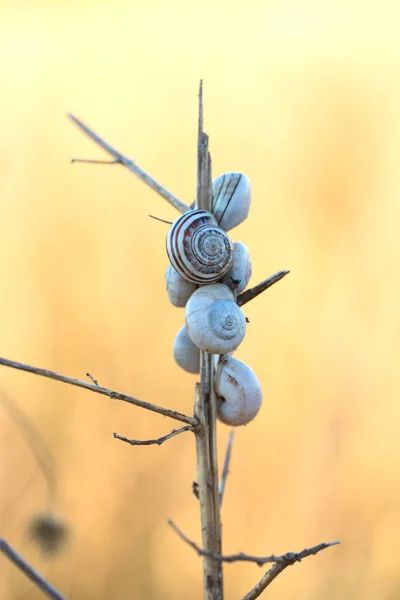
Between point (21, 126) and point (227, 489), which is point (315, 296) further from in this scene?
point (21, 126)

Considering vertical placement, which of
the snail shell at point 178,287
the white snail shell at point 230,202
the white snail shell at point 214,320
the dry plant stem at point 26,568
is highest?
the white snail shell at point 230,202

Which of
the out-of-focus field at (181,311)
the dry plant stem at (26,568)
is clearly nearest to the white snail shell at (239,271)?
the dry plant stem at (26,568)

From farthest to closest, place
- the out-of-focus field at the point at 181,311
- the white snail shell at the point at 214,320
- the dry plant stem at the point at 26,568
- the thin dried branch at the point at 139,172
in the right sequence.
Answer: the out-of-focus field at the point at 181,311 < the thin dried branch at the point at 139,172 < the white snail shell at the point at 214,320 < the dry plant stem at the point at 26,568

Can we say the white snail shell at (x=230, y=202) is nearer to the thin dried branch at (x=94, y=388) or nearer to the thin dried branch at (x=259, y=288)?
the thin dried branch at (x=259, y=288)

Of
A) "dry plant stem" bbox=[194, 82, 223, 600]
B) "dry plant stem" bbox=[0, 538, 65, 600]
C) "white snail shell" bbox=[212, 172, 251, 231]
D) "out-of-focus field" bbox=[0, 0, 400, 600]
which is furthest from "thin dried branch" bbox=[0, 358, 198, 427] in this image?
"out-of-focus field" bbox=[0, 0, 400, 600]

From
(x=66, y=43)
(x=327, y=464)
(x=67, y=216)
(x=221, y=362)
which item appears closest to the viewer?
(x=221, y=362)

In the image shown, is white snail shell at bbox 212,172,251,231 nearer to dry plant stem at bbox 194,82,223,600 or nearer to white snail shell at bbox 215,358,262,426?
dry plant stem at bbox 194,82,223,600

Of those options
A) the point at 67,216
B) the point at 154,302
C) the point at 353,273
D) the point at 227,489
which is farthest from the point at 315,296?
the point at 67,216

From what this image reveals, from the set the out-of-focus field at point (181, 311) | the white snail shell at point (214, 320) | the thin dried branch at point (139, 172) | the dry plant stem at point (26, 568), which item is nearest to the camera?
the dry plant stem at point (26, 568)
